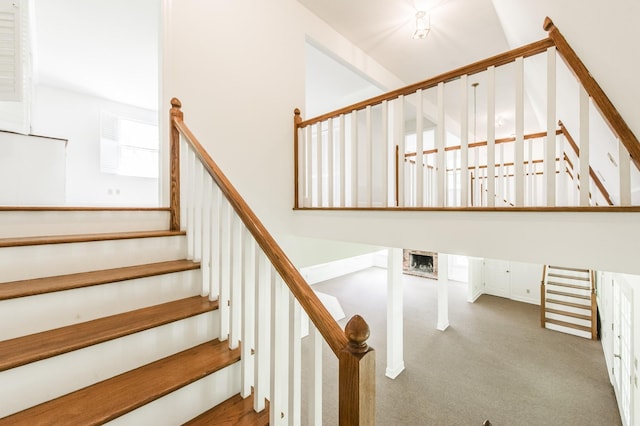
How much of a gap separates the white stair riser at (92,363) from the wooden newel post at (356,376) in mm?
945

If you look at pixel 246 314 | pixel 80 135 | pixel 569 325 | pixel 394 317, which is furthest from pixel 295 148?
pixel 569 325

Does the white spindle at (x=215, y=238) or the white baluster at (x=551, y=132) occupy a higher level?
the white baluster at (x=551, y=132)

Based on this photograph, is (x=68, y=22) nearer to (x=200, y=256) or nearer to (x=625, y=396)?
(x=200, y=256)

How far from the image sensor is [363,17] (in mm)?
3365

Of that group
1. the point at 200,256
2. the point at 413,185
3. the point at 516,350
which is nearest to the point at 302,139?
the point at 200,256

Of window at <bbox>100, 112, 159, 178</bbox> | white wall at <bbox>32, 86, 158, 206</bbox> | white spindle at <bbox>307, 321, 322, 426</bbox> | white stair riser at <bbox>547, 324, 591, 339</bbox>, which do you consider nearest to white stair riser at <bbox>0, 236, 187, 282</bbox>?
white spindle at <bbox>307, 321, 322, 426</bbox>

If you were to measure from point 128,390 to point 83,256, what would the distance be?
2.70 feet

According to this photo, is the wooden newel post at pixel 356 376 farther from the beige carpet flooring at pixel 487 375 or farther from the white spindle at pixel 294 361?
the beige carpet flooring at pixel 487 375

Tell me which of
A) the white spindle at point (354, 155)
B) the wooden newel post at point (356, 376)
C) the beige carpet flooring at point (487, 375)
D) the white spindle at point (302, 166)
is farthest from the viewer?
the beige carpet flooring at point (487, 375)

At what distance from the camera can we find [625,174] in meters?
1.17

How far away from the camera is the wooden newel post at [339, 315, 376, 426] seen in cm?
79

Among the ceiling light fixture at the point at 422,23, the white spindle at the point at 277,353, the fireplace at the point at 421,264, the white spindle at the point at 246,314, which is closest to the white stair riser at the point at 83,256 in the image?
the white spindle at the point at 246,314

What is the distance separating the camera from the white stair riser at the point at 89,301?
1112 millimetres

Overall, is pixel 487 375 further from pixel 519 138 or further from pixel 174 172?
pixel 174 172
